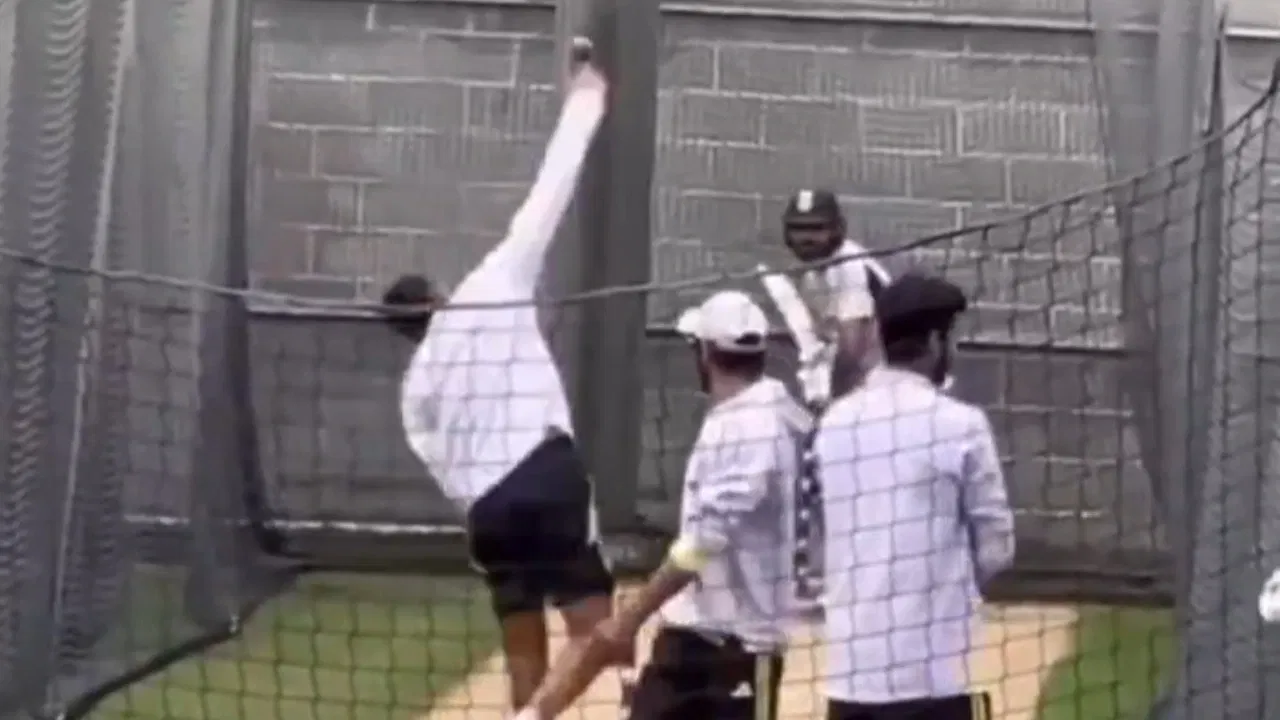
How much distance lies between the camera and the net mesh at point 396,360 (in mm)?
6609

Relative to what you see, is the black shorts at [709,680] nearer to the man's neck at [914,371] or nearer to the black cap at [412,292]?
the man's neck at [914,371]

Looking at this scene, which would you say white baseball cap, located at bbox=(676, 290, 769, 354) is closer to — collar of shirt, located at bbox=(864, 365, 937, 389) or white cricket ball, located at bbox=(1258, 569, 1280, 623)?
collar of shirt, located at bbox=(864, 365, 937, 389)

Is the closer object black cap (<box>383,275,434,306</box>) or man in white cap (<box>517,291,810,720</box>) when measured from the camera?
man in white cap (<box>517,291,810,720</box>)

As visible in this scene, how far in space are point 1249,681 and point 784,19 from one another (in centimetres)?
379

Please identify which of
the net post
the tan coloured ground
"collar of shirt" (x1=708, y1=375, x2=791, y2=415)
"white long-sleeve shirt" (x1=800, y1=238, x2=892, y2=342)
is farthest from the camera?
the net post

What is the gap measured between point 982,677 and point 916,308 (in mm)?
2092

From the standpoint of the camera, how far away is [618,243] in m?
8.69

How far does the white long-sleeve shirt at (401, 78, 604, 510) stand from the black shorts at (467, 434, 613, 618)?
40mm

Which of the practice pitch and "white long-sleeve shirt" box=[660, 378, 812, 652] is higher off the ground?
"white long-sleeve shirt" box=[660, 378, 812, 652]

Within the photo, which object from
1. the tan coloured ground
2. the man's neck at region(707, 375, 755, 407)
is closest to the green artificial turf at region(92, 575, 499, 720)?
the tan coloured ground

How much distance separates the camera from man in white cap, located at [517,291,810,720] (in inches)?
214

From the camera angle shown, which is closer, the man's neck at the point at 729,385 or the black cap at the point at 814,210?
the man's neck at the point at 729,385

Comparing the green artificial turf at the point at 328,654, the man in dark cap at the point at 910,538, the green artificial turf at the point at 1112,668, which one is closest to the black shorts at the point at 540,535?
the man in dark cap at the point at 910,538

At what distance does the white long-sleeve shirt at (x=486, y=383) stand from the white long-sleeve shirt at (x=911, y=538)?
1012 millimetres
